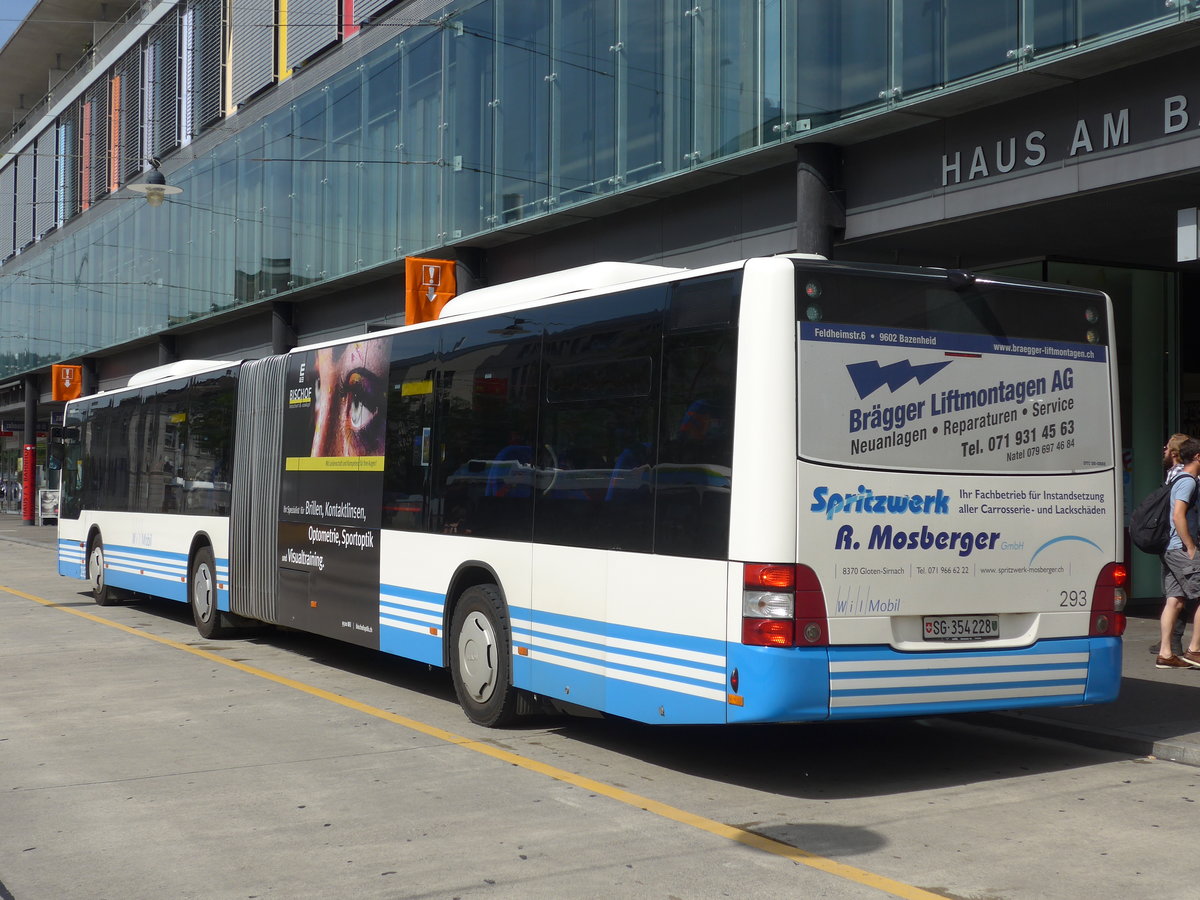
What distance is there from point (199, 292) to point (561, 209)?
17.7 metres

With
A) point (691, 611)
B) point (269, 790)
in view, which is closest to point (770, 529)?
point (691, 611)

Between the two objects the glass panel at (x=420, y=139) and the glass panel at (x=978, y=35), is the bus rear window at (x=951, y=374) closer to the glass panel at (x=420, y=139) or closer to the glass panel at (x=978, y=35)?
the glass panel at (x=978, y=35)

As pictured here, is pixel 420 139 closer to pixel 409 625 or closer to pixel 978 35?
pixel 978 35

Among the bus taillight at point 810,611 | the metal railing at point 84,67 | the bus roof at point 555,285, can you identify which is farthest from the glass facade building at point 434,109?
the bus taillight at point 810,611

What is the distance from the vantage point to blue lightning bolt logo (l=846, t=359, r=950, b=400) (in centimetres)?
698

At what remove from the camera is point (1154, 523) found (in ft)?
37.0

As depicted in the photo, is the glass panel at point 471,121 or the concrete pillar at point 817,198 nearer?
the concrete pillar at point 817,198

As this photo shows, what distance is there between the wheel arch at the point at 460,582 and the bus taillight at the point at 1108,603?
12.0 feet

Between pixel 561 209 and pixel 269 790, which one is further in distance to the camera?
pixel 561 209

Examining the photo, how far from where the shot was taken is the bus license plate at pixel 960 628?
7.13 m

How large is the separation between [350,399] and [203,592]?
428cm

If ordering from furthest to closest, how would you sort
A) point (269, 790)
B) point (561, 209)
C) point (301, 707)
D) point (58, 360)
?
point (58, 360), point (561, 209), point (301, 707), point (269, 790)

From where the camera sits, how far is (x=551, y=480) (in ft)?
27.3

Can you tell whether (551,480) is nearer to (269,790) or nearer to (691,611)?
(691,611)
